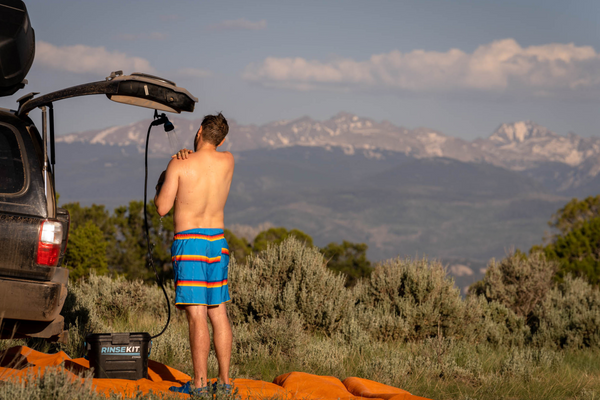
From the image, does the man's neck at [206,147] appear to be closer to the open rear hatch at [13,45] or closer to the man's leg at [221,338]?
the man's leg at [221,338]

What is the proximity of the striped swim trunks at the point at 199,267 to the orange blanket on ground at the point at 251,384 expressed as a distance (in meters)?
0.73

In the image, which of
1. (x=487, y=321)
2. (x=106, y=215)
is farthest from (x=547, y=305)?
(x=106, y=215)

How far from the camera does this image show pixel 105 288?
349 inches

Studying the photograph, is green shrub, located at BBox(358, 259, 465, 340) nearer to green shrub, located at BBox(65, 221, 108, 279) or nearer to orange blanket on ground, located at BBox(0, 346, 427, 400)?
orange blanket on ground, located at BBox(0, 346, 427, 400)

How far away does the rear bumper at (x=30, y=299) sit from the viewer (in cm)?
419

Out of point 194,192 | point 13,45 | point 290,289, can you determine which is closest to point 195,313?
point 194,192

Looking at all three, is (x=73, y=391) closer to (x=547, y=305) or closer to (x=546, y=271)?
(x=547, y=305)

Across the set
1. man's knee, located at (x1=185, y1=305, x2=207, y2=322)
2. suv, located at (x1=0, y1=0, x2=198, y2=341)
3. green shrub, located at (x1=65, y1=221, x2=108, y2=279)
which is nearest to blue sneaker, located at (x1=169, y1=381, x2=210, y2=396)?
man's knee, located at (x1=185, y1=305, x2=207, y2=322)

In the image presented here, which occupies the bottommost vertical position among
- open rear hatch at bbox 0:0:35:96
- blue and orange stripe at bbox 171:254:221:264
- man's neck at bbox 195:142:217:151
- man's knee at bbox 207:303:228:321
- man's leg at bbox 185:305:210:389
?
man's leg at bbox 185:305:210:389

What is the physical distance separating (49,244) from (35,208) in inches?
11.6

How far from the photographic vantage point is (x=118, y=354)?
4.86 metres

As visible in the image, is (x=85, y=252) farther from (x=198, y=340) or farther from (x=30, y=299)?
(x=198, y=340)

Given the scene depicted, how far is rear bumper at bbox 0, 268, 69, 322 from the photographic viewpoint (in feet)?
13.7

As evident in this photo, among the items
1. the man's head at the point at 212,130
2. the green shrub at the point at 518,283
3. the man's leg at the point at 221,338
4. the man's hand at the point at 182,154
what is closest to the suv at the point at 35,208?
the man's head at the point at 212,130
